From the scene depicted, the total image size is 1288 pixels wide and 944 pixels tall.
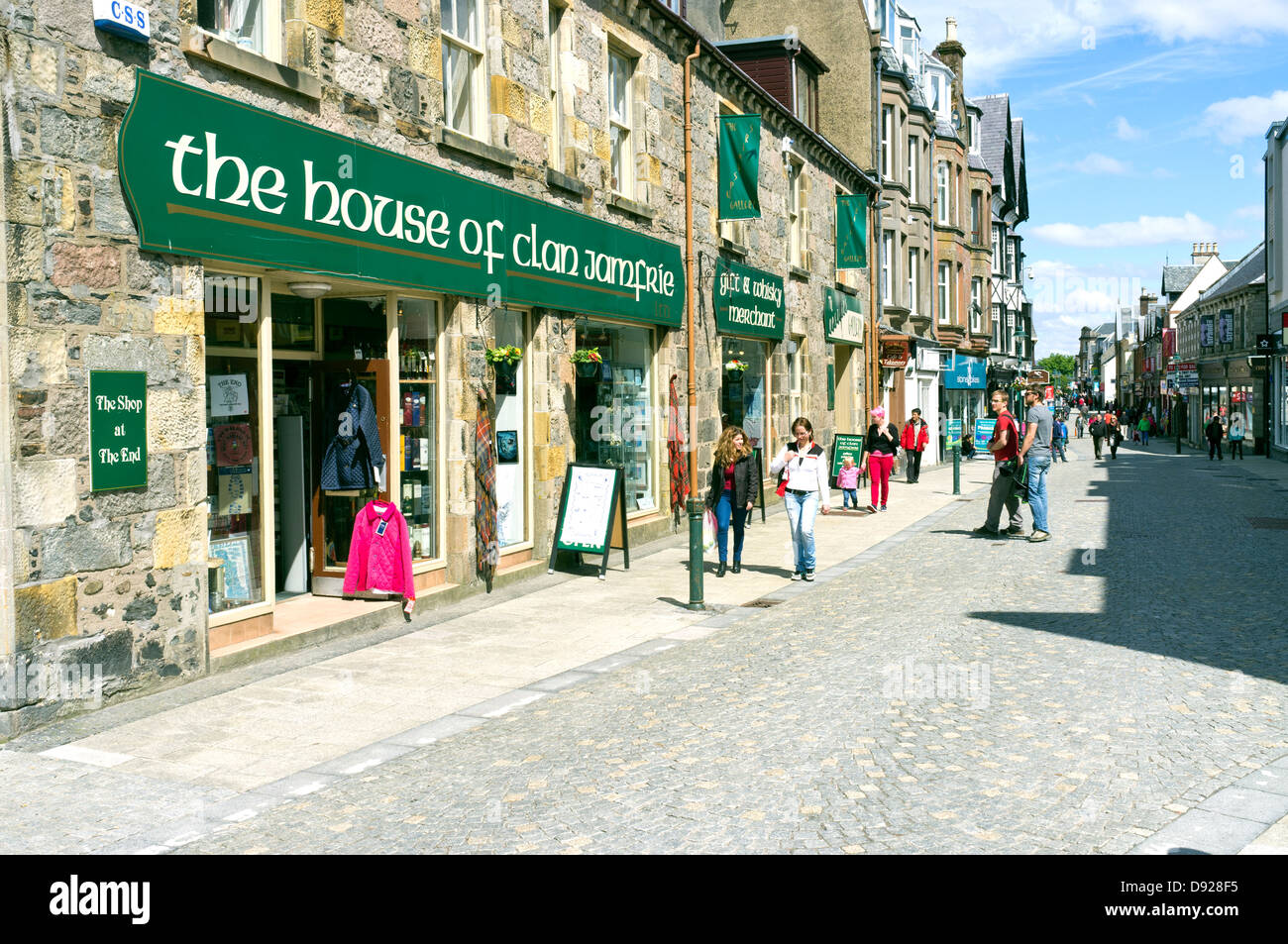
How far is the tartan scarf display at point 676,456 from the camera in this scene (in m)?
16.6

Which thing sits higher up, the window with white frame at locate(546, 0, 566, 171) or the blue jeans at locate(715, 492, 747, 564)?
the window with white frame at locate(546, 0, 566, 171)

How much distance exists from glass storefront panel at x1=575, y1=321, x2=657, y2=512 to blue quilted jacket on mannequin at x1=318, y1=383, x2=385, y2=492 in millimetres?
4463

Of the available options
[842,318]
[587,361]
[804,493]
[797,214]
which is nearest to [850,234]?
[842,318]

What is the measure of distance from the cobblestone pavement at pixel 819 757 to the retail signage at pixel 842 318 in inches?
602

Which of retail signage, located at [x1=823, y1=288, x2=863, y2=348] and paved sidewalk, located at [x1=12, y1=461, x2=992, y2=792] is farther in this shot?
retail signage, located at [x1=823, y1=288, x2=863, y2=348]

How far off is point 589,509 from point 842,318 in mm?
15086

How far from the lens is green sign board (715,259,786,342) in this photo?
18406 millimetres

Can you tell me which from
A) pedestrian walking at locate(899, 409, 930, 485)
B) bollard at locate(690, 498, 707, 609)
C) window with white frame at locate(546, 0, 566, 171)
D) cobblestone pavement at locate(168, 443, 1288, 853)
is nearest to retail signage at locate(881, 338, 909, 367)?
pedestrian walking at locate(899, 409, 930, 485)

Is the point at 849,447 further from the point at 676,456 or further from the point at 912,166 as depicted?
the point at 912,166

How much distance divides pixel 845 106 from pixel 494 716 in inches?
1094

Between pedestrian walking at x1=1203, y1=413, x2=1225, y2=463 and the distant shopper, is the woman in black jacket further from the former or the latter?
the distant shopper

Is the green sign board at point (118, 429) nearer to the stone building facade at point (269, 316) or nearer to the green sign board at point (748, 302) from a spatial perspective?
the stone building facade at point (269, 316)

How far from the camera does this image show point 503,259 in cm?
1191

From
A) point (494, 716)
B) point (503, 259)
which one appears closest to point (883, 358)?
point (503, 259)
